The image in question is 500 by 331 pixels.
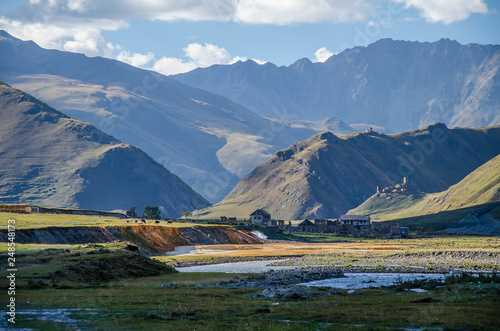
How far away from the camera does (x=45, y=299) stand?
43906 millimetres

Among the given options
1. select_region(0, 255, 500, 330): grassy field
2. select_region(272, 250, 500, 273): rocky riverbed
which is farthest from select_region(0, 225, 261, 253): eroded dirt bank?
select_region(0, 255, 500, 330): grassy field

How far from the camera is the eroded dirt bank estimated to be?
10300cm

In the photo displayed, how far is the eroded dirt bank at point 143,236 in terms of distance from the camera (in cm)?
10300

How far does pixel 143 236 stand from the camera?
419 feet

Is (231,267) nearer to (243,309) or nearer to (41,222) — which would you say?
(243,309)

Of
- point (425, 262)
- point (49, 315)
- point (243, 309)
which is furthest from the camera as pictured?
point (425, 262)

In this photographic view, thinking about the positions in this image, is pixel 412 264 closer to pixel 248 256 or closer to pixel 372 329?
pixel 248 256

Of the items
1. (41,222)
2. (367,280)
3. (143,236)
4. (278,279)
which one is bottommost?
(367,280)

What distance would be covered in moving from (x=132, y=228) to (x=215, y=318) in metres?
95.1

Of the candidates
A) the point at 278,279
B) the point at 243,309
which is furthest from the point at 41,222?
the point at 243,309

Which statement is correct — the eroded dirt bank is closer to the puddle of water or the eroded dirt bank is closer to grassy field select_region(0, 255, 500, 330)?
grassy field select_region(0, 255, 500, 330)

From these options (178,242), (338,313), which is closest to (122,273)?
(338,313)

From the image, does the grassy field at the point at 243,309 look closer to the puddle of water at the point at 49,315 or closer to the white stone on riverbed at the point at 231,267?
the puddle of water at the point at 49,315

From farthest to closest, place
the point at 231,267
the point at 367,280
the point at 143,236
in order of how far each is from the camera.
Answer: the point at 143,236
the point at 231,267
the point at 367,280
